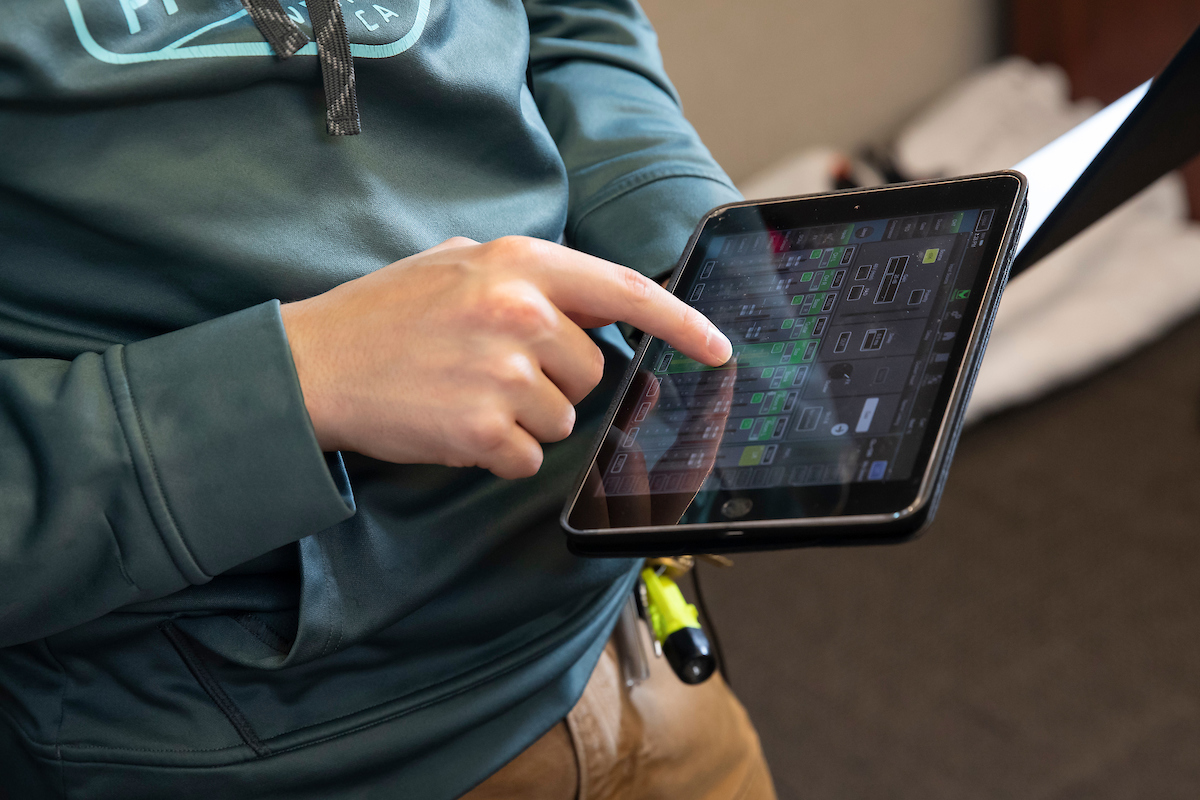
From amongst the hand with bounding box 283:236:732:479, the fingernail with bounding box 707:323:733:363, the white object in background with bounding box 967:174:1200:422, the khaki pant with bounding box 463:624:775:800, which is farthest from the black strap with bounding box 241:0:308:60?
the white object in background with bounding box 967:174:1200:422

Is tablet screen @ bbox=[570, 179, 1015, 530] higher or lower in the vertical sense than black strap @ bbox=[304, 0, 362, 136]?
lower

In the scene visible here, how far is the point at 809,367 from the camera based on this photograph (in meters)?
0.42

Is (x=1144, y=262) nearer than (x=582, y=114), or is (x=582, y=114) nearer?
(x=582, y=114)

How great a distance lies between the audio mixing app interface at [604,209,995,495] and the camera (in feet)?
1.25

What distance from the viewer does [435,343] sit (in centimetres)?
36

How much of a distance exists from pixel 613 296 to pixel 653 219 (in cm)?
17

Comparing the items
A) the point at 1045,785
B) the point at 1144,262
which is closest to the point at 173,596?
the point at 1045,785

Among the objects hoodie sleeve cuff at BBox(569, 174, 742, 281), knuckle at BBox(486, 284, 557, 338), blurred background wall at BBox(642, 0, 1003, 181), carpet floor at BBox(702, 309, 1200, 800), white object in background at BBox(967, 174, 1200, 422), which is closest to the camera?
knuckle at BBox(486, 284, 557, 338)

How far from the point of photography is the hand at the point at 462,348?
1.18ft

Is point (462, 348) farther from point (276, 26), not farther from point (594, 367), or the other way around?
point (276, 26)

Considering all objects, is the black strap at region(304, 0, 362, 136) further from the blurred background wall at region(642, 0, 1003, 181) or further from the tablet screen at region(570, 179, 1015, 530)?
the blurred background wall at region(642, 0, 1003, 181)

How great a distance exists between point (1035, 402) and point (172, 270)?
1532 mm

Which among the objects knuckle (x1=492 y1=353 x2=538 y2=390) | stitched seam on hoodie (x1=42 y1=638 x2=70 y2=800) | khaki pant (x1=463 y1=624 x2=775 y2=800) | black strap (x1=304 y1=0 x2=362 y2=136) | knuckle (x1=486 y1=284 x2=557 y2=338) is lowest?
khaki pant (x1=463 y1=624 x2=775 y2=800)

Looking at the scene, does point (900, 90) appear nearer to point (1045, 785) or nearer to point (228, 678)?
point (1045, 785)
